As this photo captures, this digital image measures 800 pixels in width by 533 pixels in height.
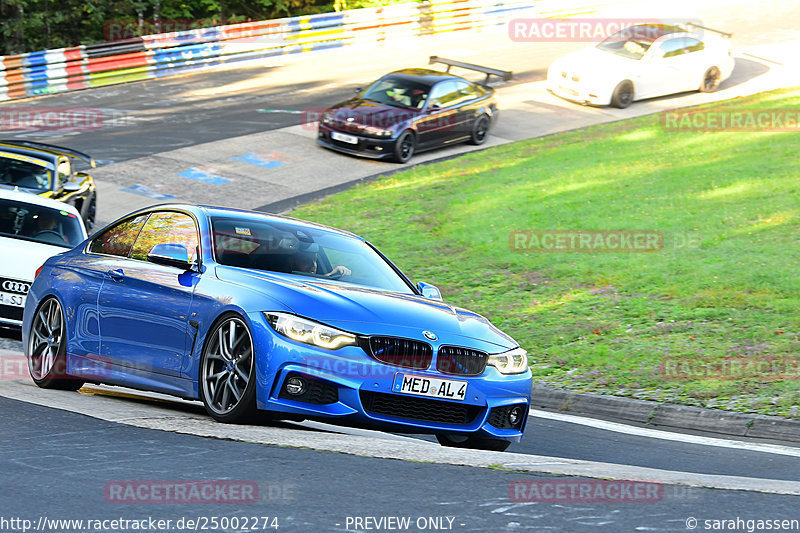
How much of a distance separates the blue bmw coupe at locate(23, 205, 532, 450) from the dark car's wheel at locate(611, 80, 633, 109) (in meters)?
20.2

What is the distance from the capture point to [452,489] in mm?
5383

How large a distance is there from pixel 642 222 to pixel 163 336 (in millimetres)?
10315

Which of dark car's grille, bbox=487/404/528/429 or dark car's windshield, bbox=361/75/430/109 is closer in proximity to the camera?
A: dark car's grille, bbox=487/404/528/429

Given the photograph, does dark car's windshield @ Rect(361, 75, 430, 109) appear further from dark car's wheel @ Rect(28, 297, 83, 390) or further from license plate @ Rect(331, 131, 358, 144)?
dark car's wheel @ Rect(28, 297, 83, 390)

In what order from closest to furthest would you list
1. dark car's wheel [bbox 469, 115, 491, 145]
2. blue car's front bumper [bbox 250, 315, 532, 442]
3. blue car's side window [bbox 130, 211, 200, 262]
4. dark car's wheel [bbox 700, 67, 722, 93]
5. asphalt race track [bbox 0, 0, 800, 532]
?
asphalt race track [bbox 0, 0, 800, 532]
blue car's front bumper [bbox 250, 315, 532, 442]
blue car's side window [bbox 130, 211, 200, 262]
dark car's wheel [bbox 469, 115, 491, 145]
dark car's wheel [bbox 700, 67, 722, 93]

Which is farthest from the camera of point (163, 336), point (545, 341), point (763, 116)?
point (763, 116)

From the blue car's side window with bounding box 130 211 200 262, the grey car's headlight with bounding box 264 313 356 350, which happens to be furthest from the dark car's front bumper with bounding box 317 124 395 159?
the grey car's headlight with bounding box 264 313 356 350

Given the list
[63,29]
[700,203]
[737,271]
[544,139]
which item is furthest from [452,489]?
[63,29]

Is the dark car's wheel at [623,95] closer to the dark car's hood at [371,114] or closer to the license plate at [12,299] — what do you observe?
the dark car's hood at [371,114]

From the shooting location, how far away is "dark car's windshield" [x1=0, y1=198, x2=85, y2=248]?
11.9 m

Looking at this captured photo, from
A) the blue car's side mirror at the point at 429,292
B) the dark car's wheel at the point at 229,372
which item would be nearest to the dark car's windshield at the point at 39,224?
the blue car's side mirror at the point at 429,292

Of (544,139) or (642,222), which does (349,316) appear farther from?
(544,139)

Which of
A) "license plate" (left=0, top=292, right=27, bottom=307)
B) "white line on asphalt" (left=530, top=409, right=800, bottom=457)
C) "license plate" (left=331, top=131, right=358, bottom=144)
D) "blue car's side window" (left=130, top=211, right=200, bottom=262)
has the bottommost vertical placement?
"license plate" (left=331, top=131, right=358, bottom=144)

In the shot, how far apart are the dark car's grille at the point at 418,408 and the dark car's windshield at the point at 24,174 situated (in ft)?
32.3
